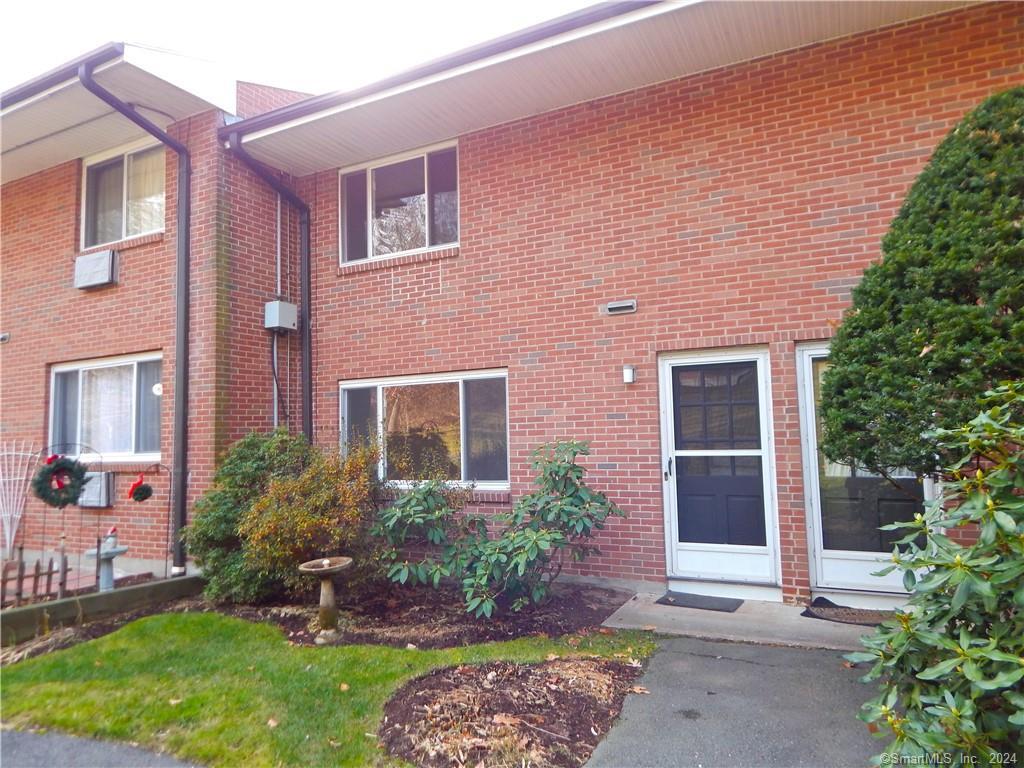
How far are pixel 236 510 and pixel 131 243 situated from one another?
4112mm

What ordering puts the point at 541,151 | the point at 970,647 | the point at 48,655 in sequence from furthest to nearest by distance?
the point at 541,151 < the point at 48,655 < the point at 970,647

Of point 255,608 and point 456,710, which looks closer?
point 456,710

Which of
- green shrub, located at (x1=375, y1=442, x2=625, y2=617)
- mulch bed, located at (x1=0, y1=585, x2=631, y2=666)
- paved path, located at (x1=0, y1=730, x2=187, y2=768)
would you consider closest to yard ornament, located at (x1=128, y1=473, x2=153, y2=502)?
mulch bed, located at (x1=0, y1=585, x2=631, y2=666)

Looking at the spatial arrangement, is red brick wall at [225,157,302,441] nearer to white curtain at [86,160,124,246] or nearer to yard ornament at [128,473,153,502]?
yard ornament at [128,473,153,502]

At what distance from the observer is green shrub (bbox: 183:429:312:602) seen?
5961 millimetres

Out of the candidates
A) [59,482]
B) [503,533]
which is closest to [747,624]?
[503,533]

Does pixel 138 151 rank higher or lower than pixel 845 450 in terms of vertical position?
higher

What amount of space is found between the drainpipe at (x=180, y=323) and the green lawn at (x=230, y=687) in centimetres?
211

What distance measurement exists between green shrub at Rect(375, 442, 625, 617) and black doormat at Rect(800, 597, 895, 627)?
5.79ft

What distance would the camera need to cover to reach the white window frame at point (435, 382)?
6840 millimetres

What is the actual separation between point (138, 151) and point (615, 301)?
6.62 m

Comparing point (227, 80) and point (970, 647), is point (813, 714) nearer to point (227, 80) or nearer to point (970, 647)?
point (970, 647)

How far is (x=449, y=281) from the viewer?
23.9 feet

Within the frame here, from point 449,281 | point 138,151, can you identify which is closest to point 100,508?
point 138,151
